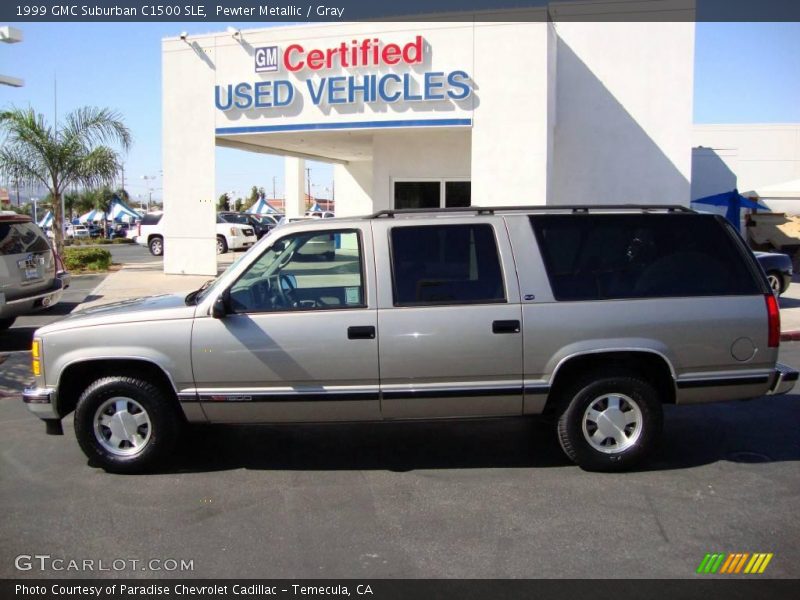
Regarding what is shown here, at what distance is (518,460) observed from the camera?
5.72 m

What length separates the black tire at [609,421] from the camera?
17.4 ft

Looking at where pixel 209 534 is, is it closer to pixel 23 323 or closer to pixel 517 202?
pixel 23 323

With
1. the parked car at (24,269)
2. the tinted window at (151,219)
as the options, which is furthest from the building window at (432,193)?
the tinted window at (151,219)

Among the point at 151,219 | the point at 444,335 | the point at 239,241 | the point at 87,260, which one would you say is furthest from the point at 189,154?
the point at 151,219

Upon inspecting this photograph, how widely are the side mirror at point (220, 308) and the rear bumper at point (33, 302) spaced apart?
6.13m

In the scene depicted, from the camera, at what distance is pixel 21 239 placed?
1050 cm

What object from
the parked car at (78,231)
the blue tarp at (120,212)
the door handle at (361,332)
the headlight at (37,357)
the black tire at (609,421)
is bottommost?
the black tire at (609,421)

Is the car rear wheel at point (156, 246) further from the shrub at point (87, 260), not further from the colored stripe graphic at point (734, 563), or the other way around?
the colored stripe graphic at point (734, 563)

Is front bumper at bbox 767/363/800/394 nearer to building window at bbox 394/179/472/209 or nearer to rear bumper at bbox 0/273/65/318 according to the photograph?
rear bumper at bbox 0/273/65/318

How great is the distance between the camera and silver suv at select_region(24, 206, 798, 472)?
517cm
